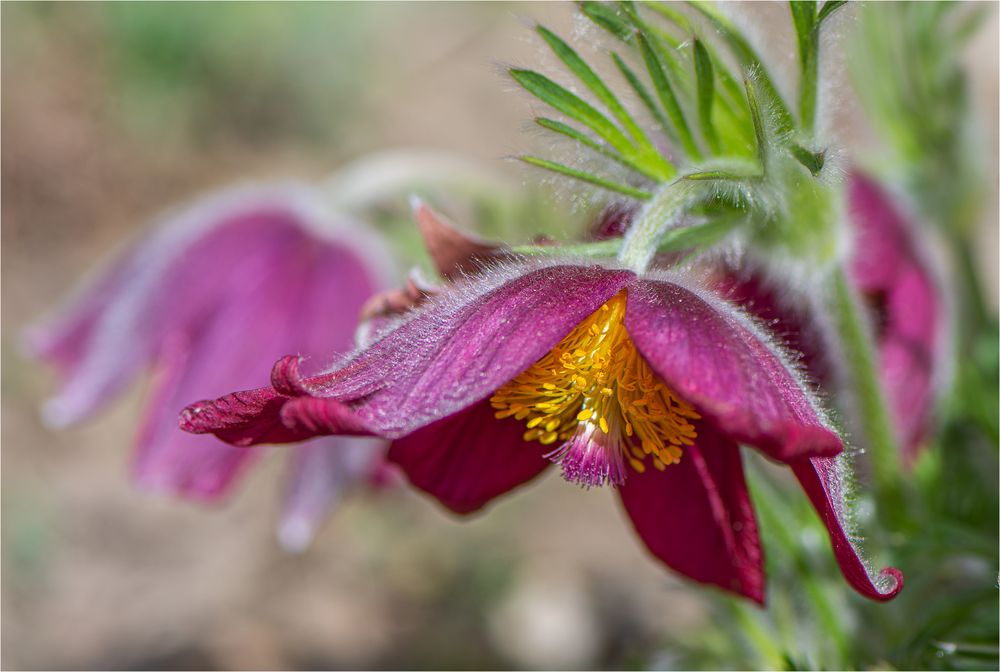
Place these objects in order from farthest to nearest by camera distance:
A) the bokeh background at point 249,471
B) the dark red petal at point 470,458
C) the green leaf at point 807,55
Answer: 1. the bokeh background at point 249,471
2. the dark red petal at point 470,458
3. the green leaf at point 807,55

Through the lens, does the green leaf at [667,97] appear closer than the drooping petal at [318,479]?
Yes

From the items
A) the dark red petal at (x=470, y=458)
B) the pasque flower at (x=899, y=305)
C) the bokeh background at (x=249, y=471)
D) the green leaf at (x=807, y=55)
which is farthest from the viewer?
the bokeh background at (x=249, y=471)

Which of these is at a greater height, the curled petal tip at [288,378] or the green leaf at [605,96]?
the green leaf at [605,96]

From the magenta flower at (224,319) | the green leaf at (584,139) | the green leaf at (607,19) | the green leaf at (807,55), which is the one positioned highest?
the magenta flower at (224,319)

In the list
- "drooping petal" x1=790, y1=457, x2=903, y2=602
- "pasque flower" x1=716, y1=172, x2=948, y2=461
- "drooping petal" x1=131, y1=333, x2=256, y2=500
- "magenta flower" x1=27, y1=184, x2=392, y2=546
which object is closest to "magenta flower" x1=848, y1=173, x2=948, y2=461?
"pasque flower" x1=716, y1=172, x2=948, y2=461

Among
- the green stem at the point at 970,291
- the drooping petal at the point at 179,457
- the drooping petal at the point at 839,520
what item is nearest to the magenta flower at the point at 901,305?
the green stem at the point at 970,291

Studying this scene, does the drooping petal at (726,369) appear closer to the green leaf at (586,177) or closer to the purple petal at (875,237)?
the green leaf at (586,177)

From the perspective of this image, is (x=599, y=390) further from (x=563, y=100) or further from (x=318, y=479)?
(x=318, y=479)

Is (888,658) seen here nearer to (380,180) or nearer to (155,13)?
(380,180)

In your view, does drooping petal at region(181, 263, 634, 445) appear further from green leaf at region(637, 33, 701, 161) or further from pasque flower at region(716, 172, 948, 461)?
pasque flower at region(716, 172, 948, 461)
